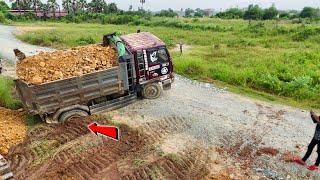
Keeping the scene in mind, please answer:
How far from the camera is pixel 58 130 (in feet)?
42.7

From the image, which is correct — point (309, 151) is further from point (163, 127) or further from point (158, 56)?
point (158, 56)

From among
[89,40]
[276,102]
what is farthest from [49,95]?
[89,40]

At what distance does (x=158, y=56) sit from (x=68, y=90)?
4056 mm

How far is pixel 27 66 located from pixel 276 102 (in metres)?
10.3

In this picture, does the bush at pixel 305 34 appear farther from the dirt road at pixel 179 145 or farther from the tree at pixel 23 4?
the tree at pixel 23 4

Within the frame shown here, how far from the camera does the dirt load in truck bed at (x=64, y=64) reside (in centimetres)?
1315

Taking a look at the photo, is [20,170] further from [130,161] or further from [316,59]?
[316,59]

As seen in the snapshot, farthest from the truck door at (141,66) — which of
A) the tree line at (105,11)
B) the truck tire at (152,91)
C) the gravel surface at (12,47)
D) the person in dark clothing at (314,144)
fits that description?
the tree line at (105,11)

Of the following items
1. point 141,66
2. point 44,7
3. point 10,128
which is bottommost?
point 10,128

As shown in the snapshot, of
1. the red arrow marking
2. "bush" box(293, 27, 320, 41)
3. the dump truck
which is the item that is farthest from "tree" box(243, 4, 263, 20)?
the red arrow marking

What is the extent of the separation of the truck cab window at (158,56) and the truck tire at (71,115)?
3.44 metres

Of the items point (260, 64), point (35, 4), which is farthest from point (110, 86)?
point (35, 4)

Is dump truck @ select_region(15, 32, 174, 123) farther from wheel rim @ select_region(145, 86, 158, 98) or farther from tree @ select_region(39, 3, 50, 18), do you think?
tree @ select_region(39, 3, 50, 18)

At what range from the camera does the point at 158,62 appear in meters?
15.5
